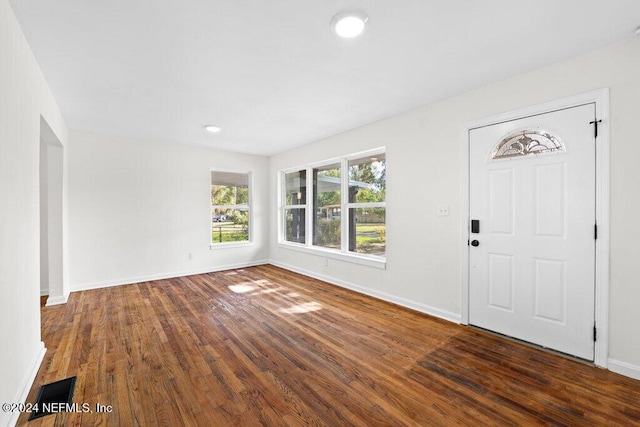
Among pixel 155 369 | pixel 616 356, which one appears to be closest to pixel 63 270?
pixel 155 369

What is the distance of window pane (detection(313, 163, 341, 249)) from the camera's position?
4.97 m

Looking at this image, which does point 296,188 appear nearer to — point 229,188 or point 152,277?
point 229,188

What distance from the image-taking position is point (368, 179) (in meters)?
4.37

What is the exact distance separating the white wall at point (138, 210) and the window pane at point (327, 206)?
188 centimetres

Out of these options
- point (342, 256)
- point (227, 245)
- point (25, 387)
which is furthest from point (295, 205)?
point (25, 387)

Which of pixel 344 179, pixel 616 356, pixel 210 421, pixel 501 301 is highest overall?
pixel 344 179

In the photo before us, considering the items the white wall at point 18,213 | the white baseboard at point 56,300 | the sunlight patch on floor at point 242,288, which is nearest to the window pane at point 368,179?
the sunlight patch on floor at point 242,288

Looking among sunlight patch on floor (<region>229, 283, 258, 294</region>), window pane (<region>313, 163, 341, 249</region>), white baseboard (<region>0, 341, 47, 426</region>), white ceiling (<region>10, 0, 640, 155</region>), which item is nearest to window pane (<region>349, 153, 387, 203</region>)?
window pane (<region>313, 163, 341, 249</region>)

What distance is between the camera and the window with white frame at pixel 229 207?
5.84 metres

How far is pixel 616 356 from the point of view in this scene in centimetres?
218

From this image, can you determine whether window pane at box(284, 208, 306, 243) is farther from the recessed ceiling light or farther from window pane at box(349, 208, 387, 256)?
the recessed ceiling light

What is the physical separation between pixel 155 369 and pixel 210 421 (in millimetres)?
856

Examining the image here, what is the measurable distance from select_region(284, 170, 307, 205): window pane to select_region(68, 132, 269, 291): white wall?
116 centimetres

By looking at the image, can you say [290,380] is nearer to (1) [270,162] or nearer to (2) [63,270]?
(2) [63,270]
